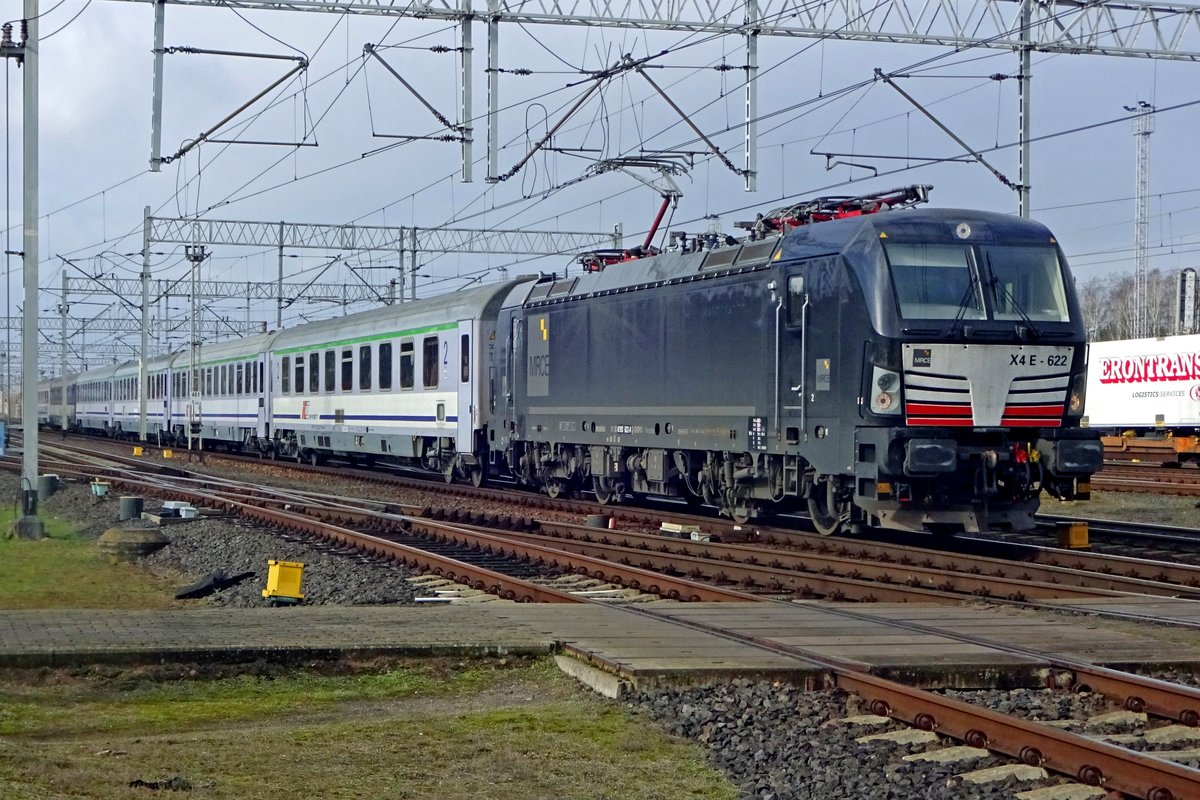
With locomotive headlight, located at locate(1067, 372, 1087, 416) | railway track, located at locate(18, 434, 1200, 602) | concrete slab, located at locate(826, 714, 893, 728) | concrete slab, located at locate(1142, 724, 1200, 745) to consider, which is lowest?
concrete slab, located at locate(1142, 724, 1200, 745)

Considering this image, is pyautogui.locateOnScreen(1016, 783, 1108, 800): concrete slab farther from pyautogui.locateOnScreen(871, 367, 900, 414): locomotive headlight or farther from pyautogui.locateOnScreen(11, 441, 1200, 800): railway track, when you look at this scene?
pyautogui.locateOnScreen(871, 367, 900, 414): locomotive headlight

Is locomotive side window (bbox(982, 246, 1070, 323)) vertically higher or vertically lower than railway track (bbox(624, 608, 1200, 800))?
higher

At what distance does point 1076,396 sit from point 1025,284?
137 centimetres

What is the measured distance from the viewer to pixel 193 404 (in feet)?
143

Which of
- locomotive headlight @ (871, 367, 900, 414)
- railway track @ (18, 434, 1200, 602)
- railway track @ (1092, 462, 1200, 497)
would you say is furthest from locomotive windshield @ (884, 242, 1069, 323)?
railway track @ (1092, 462, 1200, 497)

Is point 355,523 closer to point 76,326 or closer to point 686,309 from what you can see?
point 686,309

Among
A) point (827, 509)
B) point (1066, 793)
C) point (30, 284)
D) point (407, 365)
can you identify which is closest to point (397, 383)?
point (407, 365)

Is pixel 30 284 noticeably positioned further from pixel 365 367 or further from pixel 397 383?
pixel 365 367

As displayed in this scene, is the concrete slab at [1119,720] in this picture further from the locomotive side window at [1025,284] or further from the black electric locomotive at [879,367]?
the locomotive side window at [1025,284]

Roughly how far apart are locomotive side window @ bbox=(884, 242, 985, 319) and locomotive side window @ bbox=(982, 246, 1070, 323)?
22 centimetres

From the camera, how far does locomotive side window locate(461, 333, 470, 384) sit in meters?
26.6

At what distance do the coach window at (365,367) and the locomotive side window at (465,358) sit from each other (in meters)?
5.72

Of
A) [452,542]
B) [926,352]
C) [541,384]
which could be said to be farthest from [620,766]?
[541,384]

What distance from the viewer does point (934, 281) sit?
15.0 m
